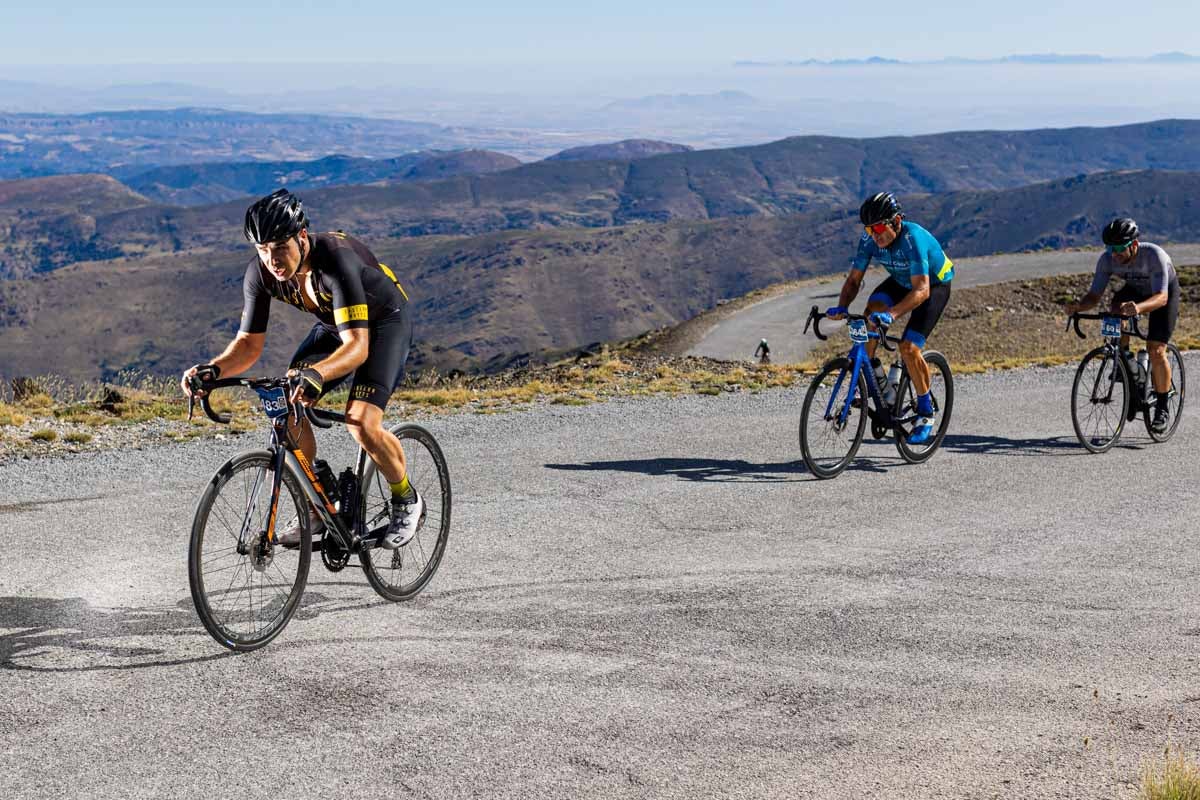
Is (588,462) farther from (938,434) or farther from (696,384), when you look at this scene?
(696,384)

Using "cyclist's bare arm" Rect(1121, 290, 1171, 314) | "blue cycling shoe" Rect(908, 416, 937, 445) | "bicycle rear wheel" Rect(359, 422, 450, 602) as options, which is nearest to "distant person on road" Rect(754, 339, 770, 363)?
"cyclist's bare arm" Rect(1121, 290, 1171, 314)

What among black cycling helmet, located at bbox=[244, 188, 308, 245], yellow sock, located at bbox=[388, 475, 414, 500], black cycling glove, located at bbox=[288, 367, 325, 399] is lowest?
yellow sock, located at bbox=[388, 475, 414, 500]

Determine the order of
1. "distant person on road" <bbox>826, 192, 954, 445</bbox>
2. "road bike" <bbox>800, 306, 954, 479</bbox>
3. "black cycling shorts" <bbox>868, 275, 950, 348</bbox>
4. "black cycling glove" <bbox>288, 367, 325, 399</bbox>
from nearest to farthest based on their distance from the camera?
"black cycling glove" <bbox>288, 367, 325, 399</bbox>, "distant person on road" <bbox>826, 192, 954, 445</bbox>, "road bike" <bbox>800, 306, 954, 479</bbox>, "black cycling shorts" <bbox>868, 275, 950, 348</bbox>

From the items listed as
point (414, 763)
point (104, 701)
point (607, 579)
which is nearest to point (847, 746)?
point (414, 763)

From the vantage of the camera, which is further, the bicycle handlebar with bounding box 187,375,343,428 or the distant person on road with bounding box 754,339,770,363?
the distant person on road with bounding box 754,339,770,363

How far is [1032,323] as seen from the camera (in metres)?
47.2

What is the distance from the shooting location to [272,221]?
5000 mm

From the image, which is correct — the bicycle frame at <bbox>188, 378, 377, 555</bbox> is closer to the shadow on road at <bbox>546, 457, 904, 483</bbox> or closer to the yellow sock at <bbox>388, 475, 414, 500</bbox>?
the yellow sock at <bbox>388, 475, 414, 500</bbox>

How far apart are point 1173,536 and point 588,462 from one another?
509cm

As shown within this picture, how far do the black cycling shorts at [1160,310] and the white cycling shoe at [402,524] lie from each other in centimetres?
812

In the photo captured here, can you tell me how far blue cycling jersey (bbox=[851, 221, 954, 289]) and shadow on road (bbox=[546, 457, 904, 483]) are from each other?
1.85 m

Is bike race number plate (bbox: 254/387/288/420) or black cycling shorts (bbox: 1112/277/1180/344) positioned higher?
black cycling shorts (bbox: 1112/277/1180/344)

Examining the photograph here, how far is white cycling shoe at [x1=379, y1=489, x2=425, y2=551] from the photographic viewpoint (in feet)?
19.1

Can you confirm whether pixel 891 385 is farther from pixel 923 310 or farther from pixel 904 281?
pixel 904 281
